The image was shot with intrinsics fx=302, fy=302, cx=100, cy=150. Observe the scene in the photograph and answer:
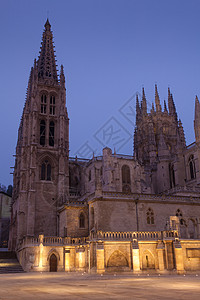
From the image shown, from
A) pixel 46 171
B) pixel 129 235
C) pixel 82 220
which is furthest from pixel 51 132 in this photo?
pixel 129 235

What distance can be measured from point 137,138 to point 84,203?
39.1m

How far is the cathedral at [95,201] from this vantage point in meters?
25.8

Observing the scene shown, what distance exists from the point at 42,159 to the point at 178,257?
87.2 ft

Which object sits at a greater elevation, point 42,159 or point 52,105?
point 52,105

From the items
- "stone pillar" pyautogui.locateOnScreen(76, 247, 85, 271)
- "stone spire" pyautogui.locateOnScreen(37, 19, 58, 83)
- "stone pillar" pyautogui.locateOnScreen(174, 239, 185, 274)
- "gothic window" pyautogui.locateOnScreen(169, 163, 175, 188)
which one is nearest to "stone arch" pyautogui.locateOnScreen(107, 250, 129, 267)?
"stone pillar" pyautogui.locateOnScreen(174, 239, 185, 274)

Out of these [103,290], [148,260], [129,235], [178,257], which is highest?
[129,235]

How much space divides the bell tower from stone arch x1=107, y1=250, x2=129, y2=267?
1743 centimetres

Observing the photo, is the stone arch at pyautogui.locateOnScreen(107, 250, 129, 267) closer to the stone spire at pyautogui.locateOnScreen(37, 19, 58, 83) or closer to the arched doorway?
the arched doorway

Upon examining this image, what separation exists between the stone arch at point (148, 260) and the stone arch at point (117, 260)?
5.06 ft

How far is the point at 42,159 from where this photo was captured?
149 ft

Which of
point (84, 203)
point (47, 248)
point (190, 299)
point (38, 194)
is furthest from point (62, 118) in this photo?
point (190, 299)

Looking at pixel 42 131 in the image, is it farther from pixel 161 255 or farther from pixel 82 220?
pixel 161 255

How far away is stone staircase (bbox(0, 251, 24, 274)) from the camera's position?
32.1m

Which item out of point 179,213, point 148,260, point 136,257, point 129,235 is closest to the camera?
point 136,257
